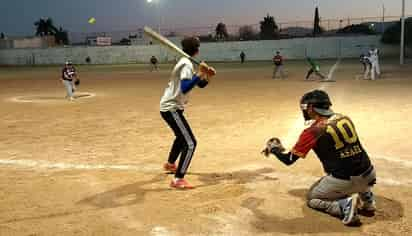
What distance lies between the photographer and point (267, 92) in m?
16.7

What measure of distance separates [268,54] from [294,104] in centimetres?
3856

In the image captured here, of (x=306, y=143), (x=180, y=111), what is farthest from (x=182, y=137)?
(x=306, y=143)

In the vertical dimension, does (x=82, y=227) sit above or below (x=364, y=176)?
below

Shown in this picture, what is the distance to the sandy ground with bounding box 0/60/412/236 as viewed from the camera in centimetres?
441

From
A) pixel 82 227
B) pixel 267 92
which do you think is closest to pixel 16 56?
pixel 267 92

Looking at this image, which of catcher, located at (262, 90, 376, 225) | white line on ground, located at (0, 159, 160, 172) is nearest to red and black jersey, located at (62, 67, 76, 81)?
white line on ground, located at (0, 159, 160, 172)

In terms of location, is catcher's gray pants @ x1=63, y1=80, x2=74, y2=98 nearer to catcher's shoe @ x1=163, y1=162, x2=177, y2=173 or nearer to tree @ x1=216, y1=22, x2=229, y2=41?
catcher's shoe @ x1=163, y1=162, x2=177, y2=173

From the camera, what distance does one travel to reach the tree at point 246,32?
59219 millimetres

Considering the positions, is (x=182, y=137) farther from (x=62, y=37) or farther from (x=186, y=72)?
(x=62, y=37)

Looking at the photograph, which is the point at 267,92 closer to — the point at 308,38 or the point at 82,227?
the point at 82,227

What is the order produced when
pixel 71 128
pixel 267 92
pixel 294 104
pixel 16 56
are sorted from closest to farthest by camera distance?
pixel 71 128 < pixel 294 104 < pixel 267 92 < pixel 16 56

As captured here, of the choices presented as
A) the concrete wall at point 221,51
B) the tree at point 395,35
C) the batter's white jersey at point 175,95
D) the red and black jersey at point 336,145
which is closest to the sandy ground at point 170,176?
the red and black jersey at point 336,145

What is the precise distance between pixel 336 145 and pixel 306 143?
30 centimetres

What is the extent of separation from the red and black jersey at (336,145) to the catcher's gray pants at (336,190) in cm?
8
